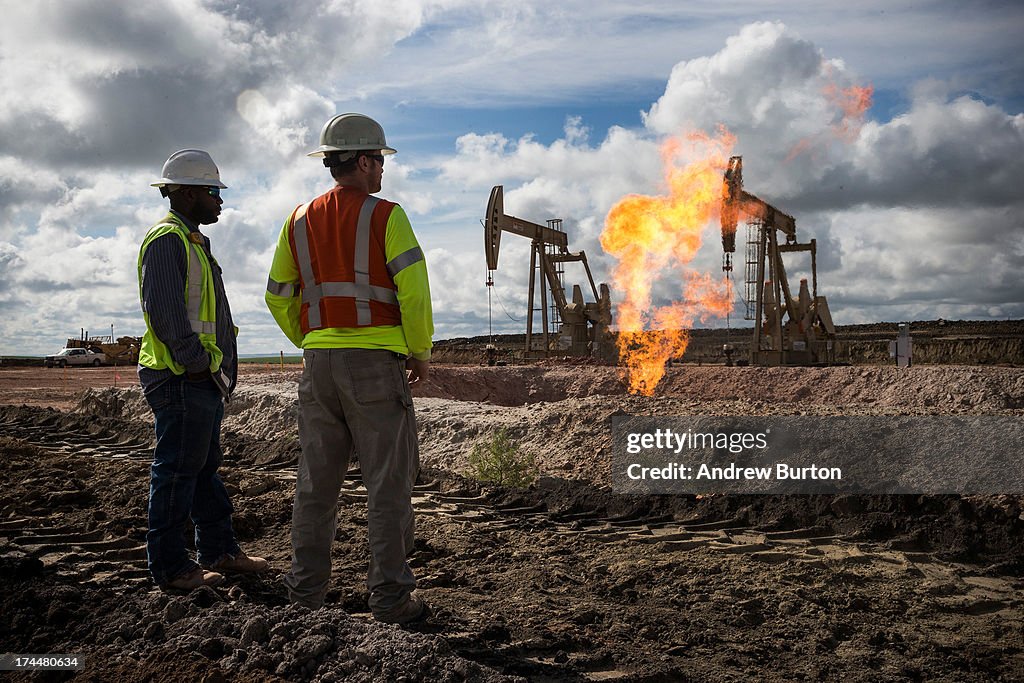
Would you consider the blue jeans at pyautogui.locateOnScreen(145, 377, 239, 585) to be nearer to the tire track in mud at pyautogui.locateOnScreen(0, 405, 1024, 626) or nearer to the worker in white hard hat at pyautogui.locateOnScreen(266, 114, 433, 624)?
the tire track in mud at pyautogui.locateOnScreen(0, 405, 1024, 626)

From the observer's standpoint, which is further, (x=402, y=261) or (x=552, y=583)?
(x=552, y=583)

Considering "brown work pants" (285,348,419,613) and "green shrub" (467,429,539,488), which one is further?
"green shrub" (467,429,539,488)

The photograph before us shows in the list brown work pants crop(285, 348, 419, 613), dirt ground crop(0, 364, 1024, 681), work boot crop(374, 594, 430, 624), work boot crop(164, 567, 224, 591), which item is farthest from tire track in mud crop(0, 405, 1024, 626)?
brown work pants crop(285, 348, 419, 613)

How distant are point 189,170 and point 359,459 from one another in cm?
196

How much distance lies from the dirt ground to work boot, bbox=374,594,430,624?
0.19 meters

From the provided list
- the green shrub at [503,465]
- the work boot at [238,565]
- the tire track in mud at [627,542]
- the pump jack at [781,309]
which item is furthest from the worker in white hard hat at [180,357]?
the pump jack at [781,309]

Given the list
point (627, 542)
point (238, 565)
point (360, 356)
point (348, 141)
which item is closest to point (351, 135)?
point (348, 141)

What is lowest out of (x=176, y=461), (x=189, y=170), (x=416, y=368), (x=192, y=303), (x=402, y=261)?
(x=176, y=461)

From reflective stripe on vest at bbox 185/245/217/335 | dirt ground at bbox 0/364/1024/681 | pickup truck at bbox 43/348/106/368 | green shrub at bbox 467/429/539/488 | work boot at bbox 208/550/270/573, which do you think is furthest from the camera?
pickup truck at bbox 43/348/106/368

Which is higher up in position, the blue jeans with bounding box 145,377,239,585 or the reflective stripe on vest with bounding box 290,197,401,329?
the reflective stripe on vest with bounding box 290,197,401,329

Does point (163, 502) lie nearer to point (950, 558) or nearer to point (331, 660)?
point (331, 660)

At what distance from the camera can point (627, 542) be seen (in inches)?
262

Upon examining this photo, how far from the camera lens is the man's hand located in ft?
13.4

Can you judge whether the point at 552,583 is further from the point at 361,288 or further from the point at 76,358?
the point at 76,358
